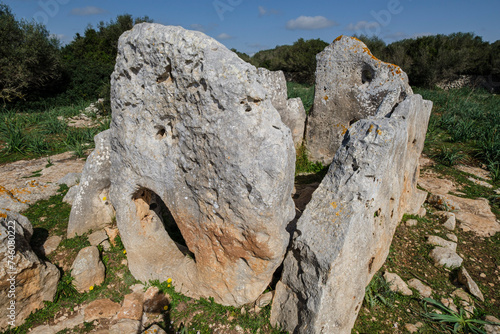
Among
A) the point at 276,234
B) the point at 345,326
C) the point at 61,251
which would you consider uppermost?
the point at 276,234

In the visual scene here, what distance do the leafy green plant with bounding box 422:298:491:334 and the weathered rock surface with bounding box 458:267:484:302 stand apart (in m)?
0.40

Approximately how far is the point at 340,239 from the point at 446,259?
2.44 metres

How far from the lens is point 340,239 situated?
2.55m

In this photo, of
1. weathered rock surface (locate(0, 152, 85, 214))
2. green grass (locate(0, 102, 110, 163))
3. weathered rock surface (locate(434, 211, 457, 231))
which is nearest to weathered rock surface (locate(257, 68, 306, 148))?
weathered rock surface (locate(434, 211, 457, 231))

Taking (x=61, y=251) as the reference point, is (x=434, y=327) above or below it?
below

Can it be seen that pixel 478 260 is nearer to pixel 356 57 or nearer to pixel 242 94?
pixel 356 57

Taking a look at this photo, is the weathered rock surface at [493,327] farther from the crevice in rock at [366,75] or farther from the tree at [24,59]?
the tree at [24,59]

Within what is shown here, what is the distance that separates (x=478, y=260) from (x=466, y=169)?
3.43m

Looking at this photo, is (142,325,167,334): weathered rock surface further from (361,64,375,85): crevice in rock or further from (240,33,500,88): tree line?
(240,33,500,88): tree line

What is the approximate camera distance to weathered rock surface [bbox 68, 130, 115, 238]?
4.24 m

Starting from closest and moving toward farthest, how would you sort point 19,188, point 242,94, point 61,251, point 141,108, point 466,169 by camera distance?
point 242,94 → point 141,108 → point 61,251 → point 19,188 → point 466,169

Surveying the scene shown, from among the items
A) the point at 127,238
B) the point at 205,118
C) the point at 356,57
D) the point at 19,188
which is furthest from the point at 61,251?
the point at 356,57

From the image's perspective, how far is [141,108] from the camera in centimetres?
301

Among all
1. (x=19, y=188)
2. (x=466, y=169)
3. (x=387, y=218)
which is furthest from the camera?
(x=466, y=169)
